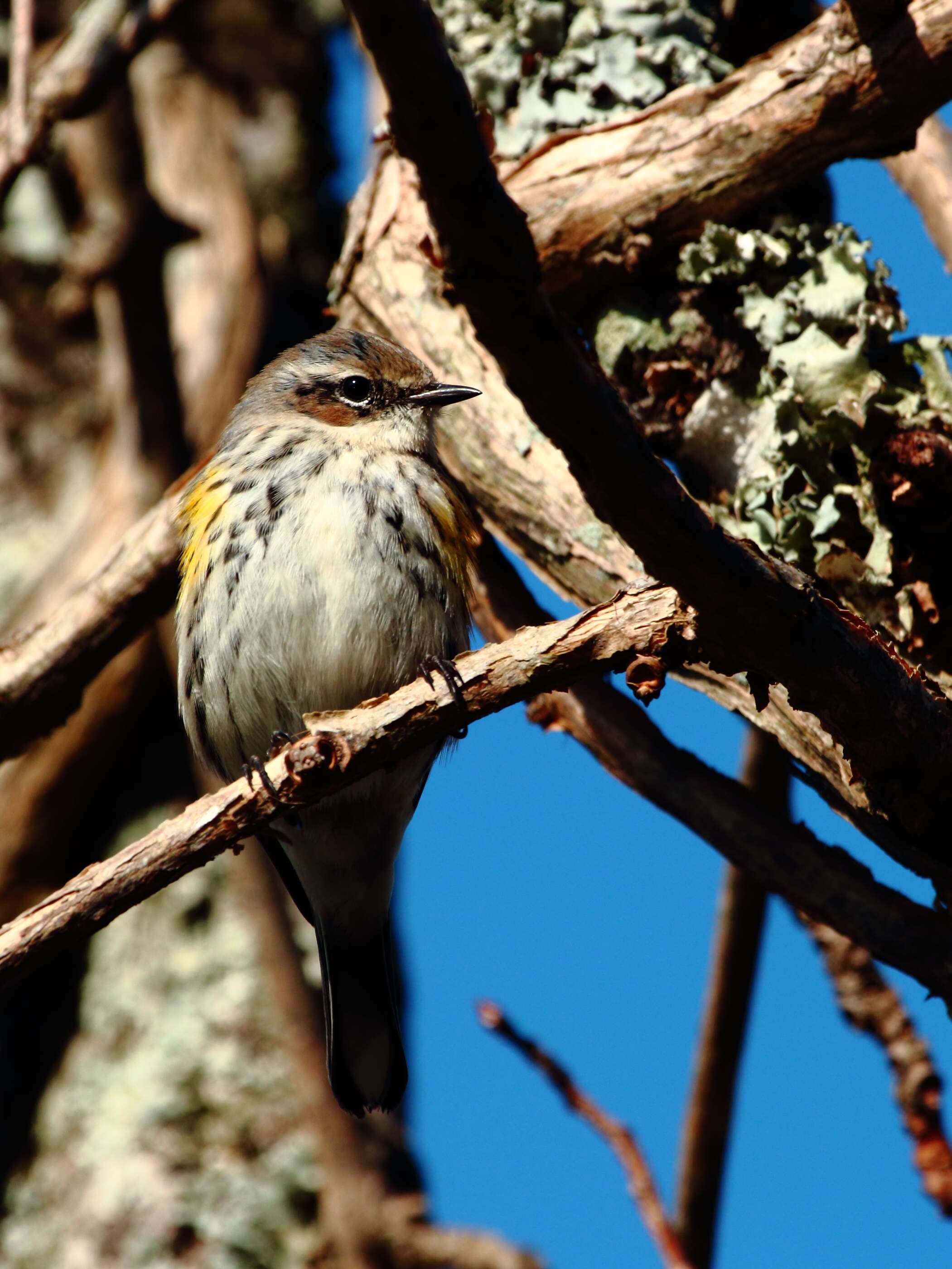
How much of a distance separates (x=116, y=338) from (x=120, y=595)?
1.81 m

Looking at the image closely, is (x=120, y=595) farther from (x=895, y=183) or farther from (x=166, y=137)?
(x=166, y=137)

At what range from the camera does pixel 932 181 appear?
4.69 meters

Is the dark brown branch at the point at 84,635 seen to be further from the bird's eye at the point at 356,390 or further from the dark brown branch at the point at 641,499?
the dark brown branch at the point at 641,499

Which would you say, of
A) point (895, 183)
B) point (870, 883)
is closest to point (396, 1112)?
point (870, 883)

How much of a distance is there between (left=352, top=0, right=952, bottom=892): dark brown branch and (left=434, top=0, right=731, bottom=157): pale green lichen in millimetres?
2591

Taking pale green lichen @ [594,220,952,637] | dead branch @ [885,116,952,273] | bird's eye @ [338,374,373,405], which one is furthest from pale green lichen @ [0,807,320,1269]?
dead branch @ [885,116,952,273]

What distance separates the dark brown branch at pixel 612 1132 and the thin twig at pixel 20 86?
310 cm

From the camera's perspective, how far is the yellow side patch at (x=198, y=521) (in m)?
4.46

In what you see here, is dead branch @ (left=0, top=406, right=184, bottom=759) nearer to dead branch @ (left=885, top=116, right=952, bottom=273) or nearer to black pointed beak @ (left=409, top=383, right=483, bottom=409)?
black pointed beak @ (left=409, top=383, right=483, bottom=409)

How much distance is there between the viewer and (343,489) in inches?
171

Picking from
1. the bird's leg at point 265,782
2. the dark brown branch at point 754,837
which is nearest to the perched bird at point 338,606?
the dark brown branch at point 754,837

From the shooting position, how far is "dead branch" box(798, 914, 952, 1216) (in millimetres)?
3482

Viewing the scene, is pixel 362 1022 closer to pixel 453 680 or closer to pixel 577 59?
pixel 453 680

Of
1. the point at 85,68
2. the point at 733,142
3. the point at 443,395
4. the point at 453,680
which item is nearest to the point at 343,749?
the point at 453,680
